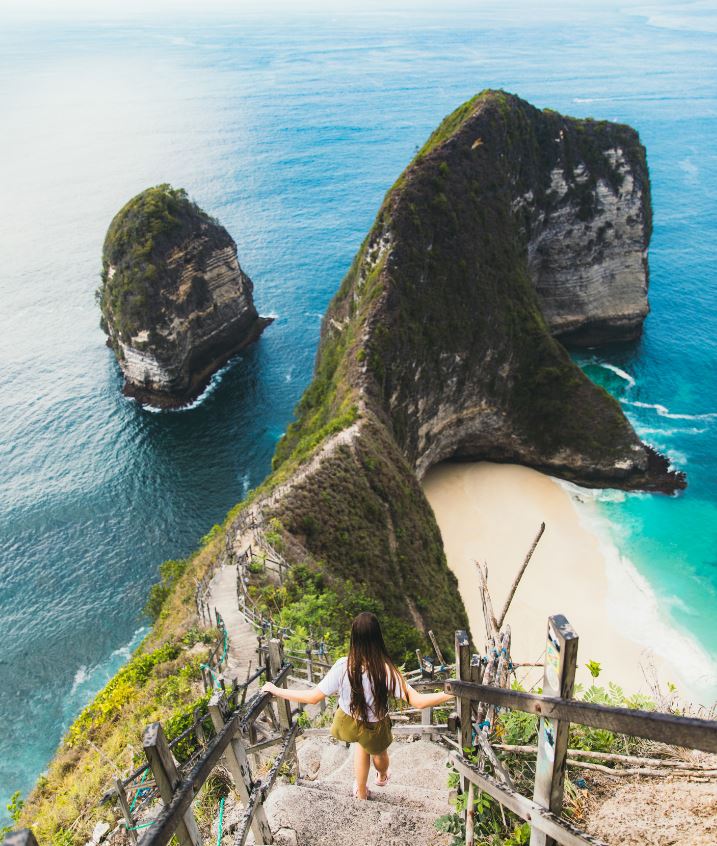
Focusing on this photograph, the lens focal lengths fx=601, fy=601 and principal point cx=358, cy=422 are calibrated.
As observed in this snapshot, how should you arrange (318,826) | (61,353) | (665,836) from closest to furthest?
(665,836), (318,826), (61,353)

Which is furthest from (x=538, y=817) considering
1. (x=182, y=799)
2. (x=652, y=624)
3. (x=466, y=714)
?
(x=652, y=624)

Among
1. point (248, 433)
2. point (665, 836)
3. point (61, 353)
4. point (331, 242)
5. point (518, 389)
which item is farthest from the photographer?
point (331, 242)

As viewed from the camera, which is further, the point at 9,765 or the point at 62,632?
the point at 62,632

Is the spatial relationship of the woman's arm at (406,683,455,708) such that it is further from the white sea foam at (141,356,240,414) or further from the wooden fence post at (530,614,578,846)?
the white sea foam at (141,356,240,414)

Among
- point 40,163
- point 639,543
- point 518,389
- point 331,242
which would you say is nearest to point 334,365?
point 518,389

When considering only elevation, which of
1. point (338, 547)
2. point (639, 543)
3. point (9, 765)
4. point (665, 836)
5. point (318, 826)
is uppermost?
point (665, 836)

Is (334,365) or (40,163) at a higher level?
(40,163)

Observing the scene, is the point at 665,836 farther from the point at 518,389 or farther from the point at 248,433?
the point at 248,433

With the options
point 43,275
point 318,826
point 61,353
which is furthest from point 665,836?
point 43,275
